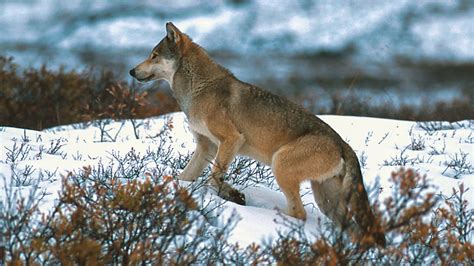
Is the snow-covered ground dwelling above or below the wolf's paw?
above

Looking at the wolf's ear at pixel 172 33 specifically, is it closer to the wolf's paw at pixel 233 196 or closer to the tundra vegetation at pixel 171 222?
the tundra vegetation at pixel 171 222

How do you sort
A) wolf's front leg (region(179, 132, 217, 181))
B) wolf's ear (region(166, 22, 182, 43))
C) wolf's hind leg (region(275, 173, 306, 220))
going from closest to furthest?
wolf's hind leg (region(275, 173, 306, 220))
wolf's front leg (region(179, 132, 217, 181))
wolf's ear (region(166, 22, 182, 43))

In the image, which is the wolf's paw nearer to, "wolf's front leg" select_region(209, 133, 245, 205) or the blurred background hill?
"wolf's front leg" select_region(209, 133, 245, 205)

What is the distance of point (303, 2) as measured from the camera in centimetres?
5056

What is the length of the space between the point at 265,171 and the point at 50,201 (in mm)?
2723

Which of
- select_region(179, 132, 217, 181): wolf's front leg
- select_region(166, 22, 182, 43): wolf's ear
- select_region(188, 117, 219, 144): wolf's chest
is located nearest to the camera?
select_region(188, 117, 219, 144): wolf's chest

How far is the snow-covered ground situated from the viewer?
645 cm

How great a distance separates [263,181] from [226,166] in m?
0.99

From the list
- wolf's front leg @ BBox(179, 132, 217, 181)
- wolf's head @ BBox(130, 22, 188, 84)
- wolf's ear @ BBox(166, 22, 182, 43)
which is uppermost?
wolf's ear @ BBox(166, 22, 182, 43)

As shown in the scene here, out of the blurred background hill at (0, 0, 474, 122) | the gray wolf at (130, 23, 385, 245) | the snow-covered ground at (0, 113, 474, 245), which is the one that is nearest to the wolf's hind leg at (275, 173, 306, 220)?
the gray wolf at (130, 23, 385, 245)

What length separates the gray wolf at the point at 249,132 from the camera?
671 cm

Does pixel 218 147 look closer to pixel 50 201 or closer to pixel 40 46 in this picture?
pixel 50 201

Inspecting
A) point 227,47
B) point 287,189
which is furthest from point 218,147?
point 227,47

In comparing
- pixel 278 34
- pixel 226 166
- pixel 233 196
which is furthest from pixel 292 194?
pixel 278 34
